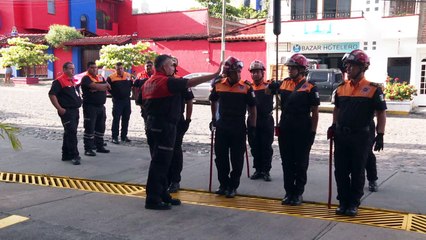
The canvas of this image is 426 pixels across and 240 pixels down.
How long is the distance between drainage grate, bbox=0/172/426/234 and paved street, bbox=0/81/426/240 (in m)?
0.21

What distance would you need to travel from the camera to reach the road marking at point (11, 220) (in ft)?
15.2

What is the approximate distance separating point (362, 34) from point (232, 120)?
732 inches

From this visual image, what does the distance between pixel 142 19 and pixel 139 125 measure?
26156mm

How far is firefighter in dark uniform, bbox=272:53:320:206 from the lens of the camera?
554 cm

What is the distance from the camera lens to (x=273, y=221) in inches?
190

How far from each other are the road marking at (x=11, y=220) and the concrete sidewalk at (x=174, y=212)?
0.10 metres

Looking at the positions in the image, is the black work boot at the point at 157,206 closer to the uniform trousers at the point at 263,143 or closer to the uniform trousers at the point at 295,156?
the uniform trousers at the point at 295,156

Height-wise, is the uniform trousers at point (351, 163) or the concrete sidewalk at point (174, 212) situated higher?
the uniform trousers at point (351, 163)

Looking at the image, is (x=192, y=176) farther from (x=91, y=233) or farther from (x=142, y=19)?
(x=142, y=19)

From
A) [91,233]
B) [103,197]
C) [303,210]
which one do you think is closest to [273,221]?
[303,210]

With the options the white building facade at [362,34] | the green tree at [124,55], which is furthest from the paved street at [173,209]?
the green tree at [124,55]

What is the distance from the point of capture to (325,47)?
2366 cm

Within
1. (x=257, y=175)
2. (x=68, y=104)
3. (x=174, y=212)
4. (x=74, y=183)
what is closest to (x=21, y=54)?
(x=68, y=104)

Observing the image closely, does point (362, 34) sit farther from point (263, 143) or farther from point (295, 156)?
point (295, 156)
